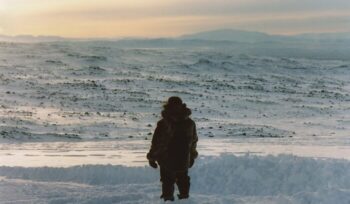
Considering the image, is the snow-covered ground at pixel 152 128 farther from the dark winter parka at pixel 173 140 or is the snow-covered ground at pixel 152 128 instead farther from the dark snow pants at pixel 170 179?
the dark winter parka at pixel 173 140

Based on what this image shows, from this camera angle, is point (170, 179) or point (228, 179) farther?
point (228, 179)

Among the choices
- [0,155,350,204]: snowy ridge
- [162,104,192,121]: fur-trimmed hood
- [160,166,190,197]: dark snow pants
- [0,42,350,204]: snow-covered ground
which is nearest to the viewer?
[162,104,192,121]: fur-trimmed hood

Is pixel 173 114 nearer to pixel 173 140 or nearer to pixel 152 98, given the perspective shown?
pixel 173 140

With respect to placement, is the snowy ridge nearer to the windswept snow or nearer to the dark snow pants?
the dark snow pants

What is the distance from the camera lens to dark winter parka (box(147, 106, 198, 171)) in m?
7.81

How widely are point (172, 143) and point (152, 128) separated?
15.4 metres

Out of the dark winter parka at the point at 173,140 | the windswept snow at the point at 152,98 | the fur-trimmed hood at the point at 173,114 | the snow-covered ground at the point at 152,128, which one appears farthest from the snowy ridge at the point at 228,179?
the windswept snow at the point at 152,98

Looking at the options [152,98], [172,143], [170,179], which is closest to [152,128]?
[152,98]

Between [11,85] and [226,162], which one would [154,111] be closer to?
[11,85]

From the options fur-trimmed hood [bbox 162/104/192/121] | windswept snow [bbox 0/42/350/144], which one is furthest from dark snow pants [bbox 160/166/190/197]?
windswept snow [bbox 0/42/350/144]

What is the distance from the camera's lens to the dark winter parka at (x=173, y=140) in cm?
781

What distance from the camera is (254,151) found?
1454 cm

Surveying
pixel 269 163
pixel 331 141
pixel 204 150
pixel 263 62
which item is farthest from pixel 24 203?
pixel 263 62

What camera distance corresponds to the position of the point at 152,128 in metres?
23.3
